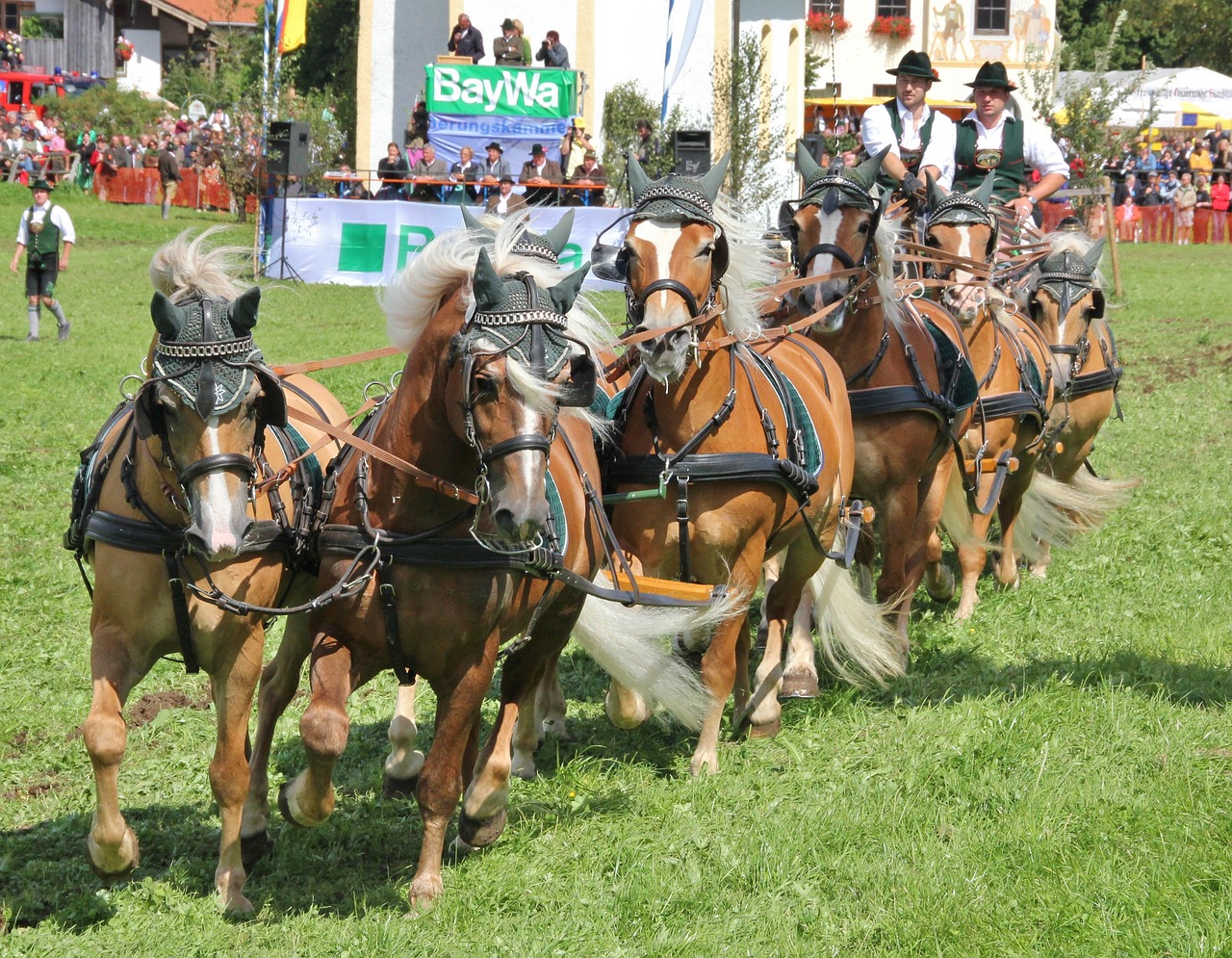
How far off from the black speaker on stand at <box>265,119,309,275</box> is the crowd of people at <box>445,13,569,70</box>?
18.7 ft

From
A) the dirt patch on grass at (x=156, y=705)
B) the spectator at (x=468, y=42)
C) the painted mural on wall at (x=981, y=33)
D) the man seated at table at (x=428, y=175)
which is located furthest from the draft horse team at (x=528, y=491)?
the painted mural on wall at (x=981, y=33)

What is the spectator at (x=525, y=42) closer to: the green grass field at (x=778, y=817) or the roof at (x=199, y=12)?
the green grass field at (x=778, y=817)

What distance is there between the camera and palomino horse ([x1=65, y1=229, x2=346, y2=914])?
4.30 meters

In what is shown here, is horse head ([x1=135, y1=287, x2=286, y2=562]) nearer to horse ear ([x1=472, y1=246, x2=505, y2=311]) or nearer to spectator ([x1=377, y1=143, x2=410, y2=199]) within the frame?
horse ear ([x1=472, y1=246, x2=505, y2=311])

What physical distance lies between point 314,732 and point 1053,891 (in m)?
2.31

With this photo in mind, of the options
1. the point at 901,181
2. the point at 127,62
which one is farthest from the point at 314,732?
the point at 127,62

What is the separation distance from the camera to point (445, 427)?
A: 4559 millimetres

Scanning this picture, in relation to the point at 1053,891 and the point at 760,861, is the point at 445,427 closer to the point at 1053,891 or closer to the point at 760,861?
the point at 760,861

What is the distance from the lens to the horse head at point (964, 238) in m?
8.13

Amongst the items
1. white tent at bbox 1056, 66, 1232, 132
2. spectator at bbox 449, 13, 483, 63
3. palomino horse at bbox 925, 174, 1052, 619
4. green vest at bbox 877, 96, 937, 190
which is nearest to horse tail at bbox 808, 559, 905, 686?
palomino horse at bbox 925, 174, 1052, 619

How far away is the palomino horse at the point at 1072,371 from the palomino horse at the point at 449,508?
225 inches

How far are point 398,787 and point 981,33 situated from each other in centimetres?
4402

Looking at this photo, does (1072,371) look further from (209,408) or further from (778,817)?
(209,408)

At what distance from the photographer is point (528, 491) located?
4113 mm
